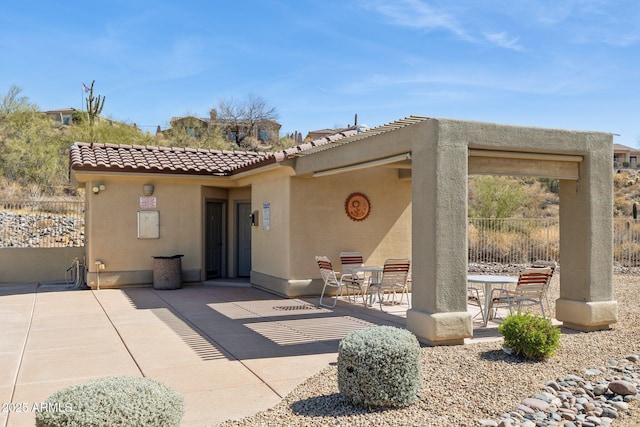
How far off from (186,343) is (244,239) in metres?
7.95

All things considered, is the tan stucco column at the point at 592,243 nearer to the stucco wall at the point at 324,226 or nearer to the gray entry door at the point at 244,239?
the stucco wall at the point at 324,226

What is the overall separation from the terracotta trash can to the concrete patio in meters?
1.00

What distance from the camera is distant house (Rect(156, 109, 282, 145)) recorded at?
46.0m

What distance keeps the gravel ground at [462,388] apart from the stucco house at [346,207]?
0.69 meters

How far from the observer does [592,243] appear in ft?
27.7

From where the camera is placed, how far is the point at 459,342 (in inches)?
289

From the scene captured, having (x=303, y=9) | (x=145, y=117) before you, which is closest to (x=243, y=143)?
(x=145, y=117)

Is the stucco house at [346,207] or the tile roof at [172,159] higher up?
the tile roof at [172,159]

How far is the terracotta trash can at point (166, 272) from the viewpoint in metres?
13.5

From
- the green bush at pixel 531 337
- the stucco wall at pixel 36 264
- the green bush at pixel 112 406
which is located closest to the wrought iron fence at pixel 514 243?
the stucco wall at pixel 36 264

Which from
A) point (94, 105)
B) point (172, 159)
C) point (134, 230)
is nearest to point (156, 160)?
point (172, 159)

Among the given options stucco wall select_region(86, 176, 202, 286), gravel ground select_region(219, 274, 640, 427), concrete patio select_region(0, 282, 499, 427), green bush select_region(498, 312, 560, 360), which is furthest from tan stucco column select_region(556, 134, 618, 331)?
stucco wall select_region(86, 176, 202, 286)

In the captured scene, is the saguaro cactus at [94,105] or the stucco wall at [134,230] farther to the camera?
the saguaro cactus at [94,105]

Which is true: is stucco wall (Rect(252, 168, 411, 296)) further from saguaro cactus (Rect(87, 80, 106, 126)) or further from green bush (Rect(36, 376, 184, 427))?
saguaro cactus (Rect(87, 80, 106, 126))
